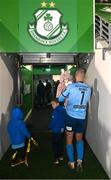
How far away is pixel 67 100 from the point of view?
6.36 m

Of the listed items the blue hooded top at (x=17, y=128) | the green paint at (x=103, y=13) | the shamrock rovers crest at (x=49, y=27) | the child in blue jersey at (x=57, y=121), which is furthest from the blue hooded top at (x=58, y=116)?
the green paint at (x=103, y=13)

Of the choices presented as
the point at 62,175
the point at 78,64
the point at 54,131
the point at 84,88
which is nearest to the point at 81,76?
the point at 84,88

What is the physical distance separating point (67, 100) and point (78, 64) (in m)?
5.00

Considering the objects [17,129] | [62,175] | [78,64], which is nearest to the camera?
[62,175]

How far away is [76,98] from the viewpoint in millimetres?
6305

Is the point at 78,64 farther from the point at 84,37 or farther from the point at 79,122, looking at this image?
the point at 79,122

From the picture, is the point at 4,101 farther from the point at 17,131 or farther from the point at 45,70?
the point at 45,70

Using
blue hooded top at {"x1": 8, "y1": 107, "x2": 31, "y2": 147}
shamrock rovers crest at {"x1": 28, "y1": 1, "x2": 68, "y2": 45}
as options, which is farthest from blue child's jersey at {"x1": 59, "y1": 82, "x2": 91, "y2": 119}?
shamrock rovers crest at {"x1": 28, "y1": 1, "x2": 68, "y2": 45}

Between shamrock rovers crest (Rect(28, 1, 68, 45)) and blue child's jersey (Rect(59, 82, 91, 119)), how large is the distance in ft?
3.64

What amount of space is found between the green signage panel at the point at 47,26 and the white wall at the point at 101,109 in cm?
53

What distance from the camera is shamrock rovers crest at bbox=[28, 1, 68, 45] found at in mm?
6852

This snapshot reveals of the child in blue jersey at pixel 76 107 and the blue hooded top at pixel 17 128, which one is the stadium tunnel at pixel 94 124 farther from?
the blue hooded top at pixel 17 128

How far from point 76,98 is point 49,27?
1.54 meters

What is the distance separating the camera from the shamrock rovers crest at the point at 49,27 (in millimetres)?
6852
